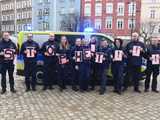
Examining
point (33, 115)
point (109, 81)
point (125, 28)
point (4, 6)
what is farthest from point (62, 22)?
point (33, 115)

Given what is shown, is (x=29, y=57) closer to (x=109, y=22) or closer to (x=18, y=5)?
(x=109, y=22)

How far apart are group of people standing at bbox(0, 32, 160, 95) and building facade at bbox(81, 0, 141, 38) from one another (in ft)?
189

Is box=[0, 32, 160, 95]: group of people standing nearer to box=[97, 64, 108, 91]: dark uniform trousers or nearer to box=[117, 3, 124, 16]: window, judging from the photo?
box=[97, 64, 108, 91]: dark uniform trousers

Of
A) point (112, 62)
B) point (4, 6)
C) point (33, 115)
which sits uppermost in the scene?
point (4, 6)

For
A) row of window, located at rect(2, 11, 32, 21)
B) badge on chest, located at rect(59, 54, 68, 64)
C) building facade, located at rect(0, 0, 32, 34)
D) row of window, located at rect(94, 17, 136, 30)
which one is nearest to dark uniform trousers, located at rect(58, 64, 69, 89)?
badge on chest, located at rect(59, 54, 68, 64)

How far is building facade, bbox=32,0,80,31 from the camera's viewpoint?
73.7m

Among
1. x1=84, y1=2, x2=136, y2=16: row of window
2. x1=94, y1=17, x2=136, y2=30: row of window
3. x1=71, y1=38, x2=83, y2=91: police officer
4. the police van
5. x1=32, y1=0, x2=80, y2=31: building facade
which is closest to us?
x1=71, y1=38, x2=83, y2=91: police officer

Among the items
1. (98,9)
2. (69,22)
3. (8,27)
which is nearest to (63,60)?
(69,22)

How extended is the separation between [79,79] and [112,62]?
1198 mm

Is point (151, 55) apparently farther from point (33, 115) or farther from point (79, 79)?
point (33, 115)

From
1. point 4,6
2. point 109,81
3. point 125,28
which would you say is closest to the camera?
point 109,81

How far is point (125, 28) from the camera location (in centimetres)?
7131

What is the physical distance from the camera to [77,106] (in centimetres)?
990

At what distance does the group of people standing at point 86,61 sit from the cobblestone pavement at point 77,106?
1.36ft
